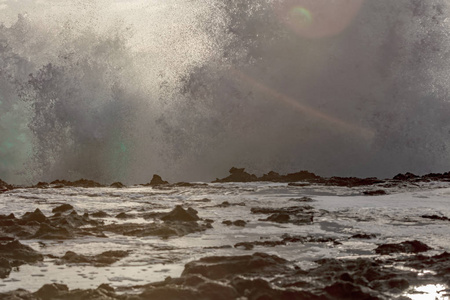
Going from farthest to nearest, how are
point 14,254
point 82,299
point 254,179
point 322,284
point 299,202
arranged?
1. point 254,179
2. point 299,202
3. point 14,254
4. point 322,284
5. point 82,299

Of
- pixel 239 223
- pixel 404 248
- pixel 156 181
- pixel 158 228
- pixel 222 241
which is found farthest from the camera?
pixel 156 181

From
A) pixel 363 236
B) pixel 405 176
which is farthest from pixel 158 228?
pixel 405 176

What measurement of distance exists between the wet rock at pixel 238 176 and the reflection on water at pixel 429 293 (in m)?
28.7

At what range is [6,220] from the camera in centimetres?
1246

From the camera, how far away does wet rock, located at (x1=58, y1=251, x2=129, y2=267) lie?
845 centimetres

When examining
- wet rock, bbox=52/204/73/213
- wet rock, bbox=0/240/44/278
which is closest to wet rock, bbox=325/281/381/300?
wet rock, bbox=0/240/44/278

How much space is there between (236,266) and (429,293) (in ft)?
7.27

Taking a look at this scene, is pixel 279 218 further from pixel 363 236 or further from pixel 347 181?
pixel 347 181

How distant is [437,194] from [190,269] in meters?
17.7

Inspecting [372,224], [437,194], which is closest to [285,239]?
[372,224]

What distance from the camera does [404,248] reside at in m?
9.45

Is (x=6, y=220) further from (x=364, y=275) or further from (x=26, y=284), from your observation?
(x=364, y=275)

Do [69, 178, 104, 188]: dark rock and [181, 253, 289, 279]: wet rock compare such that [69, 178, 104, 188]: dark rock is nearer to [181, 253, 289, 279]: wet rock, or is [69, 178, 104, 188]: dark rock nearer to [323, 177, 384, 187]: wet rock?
[323, 177, 384, 187]: wet rock

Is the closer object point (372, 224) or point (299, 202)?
point (372, 224)
